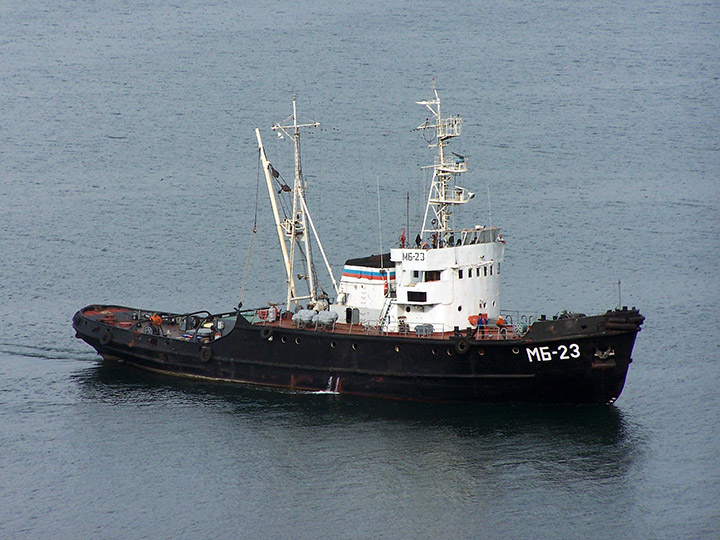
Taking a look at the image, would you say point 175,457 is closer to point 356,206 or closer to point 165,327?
point 165,327

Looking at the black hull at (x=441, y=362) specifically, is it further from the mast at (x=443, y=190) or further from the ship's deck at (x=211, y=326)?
the mast at (x=443, y=190)

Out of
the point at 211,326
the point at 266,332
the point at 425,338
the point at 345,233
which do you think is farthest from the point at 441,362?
the point at 345,233

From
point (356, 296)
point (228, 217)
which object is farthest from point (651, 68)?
point (356, 296)

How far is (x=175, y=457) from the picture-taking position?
130 ft

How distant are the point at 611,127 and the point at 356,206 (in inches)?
1022

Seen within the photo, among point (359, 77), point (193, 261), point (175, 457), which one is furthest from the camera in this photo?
point (359, 77)

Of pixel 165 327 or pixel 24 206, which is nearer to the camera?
pixel 165 327

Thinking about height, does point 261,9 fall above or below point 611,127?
above

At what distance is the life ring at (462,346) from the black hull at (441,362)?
0.12 ft

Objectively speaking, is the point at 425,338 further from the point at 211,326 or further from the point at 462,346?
the point at 211,326

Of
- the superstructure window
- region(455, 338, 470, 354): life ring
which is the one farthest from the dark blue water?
the superstructure window

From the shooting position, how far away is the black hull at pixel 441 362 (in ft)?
136

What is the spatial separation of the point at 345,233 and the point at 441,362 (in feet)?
87.8

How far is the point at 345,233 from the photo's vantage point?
225 ft
